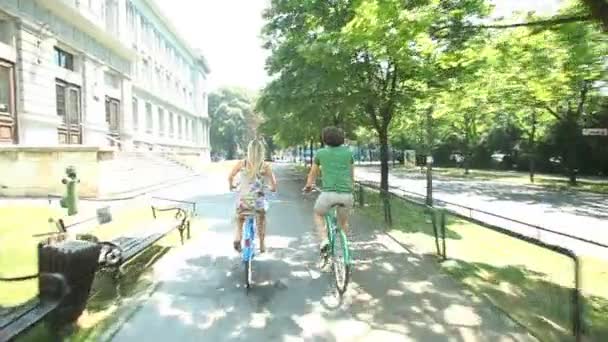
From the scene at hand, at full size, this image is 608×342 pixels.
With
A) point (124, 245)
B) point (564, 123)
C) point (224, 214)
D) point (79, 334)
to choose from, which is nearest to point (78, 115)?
point (224, 214)

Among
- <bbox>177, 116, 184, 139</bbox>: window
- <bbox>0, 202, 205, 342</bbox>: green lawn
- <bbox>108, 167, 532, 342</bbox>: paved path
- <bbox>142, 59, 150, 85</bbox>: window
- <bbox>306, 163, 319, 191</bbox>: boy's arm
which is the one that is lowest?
<bbox>108, 167, 532, 342</bbox>: paved path

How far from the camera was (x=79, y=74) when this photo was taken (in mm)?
27922

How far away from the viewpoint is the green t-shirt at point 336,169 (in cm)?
674

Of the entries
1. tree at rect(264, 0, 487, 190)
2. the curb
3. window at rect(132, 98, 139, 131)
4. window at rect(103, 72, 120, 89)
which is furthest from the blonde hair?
window at rect(132, 98, 139, 131)

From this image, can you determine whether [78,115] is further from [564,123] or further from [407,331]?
[564,123]

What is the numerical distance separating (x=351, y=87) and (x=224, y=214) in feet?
17.3

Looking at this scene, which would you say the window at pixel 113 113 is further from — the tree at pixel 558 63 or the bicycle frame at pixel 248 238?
the bicycle frame at pixel 248 238

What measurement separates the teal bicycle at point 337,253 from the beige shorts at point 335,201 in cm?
5

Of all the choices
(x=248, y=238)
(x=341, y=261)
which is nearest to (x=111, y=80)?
(x=248, y=238)

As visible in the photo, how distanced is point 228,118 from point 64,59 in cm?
6607

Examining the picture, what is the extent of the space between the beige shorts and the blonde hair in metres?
0.99

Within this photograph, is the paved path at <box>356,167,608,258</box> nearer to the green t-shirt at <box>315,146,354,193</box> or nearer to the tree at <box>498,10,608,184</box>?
the green t-shirt at <box>315,146,354,193</box>

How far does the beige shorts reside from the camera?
672cm

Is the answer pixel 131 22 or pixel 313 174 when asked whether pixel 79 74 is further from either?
pixel 313 174
